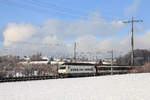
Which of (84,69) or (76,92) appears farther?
(84,69)

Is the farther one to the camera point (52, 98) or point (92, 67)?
point (92, 67)

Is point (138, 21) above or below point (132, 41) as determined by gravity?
above

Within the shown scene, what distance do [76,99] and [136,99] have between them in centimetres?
340

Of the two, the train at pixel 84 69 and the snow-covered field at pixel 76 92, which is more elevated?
the snow-covered field at pixel 76 92

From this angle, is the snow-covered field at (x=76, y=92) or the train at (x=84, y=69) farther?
the train at (x=84, y=69)

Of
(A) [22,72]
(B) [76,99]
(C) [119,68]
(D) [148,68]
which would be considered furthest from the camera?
(D) [148,68]

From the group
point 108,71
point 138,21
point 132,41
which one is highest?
point 138,21

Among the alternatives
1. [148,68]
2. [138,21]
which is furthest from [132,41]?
[148,68]

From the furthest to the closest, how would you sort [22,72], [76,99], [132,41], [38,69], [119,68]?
1. [119,68]
2. [38,69]
3. [22,72]
4. [132,41]
5. [76,99]

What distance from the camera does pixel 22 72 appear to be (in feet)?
174

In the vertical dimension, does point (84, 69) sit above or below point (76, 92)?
below

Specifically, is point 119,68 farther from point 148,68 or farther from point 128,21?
point 128,21

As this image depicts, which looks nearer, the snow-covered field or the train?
the snow-covered field

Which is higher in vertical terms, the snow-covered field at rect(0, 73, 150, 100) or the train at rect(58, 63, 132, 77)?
the snow-covered field at rect(0, 73, 150, 100)
